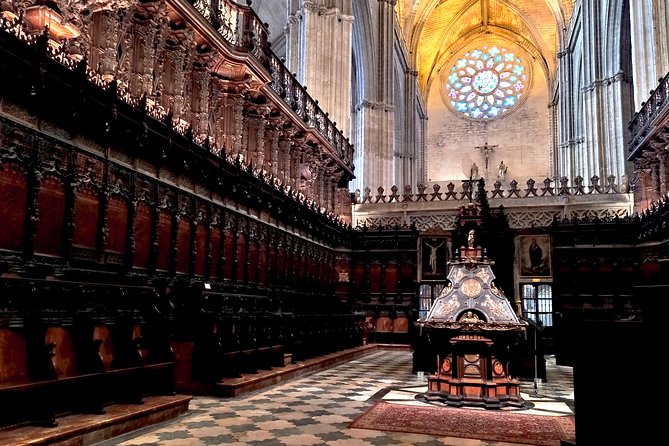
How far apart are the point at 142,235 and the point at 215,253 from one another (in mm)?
2570

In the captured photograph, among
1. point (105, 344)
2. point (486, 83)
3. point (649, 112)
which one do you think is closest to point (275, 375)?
point (105, 344)

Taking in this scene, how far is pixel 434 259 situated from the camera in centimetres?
2055

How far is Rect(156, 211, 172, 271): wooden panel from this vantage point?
9688 millimetres

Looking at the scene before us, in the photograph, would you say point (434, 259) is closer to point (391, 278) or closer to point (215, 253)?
point (391, 278)

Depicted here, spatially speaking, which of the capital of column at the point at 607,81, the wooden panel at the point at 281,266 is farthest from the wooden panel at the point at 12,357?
the capital of column at the point at 607,81

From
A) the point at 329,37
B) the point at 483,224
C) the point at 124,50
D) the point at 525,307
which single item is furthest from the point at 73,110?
the point at 525,307

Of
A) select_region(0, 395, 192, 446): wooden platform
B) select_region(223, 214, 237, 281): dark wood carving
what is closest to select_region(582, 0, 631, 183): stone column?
select_region(223, 214, 237, 281): dark wood carving

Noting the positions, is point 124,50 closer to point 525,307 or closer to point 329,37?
point 329,37

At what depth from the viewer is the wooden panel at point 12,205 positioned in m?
6.48

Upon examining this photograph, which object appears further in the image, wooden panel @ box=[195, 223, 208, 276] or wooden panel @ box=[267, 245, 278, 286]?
wooden panel @ box=[267, 245, 278, 286]

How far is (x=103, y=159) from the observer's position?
8.24 meters

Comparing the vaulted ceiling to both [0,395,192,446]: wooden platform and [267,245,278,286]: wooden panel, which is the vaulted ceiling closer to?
[267,245,278,286]: wooden panel

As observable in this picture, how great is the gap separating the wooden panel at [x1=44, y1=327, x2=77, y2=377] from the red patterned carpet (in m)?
2.70

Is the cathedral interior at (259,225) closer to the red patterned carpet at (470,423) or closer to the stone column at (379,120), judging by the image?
the stone column at (379,120)
